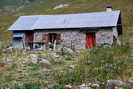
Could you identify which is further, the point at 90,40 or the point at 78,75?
the point at 90,40

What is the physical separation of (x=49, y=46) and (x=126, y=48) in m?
17.4

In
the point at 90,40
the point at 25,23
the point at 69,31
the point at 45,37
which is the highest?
the point at 25,23

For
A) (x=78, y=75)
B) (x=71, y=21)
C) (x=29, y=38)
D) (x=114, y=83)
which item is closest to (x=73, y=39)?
(x=71, y=21)

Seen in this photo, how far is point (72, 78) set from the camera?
425 inches

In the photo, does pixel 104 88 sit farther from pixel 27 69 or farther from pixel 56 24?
pixel 56 24

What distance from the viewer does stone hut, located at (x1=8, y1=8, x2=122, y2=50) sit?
101 ft

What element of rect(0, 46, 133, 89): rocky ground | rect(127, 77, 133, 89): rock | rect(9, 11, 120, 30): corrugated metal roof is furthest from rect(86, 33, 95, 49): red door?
rect(127, 77, 133, 89): rock

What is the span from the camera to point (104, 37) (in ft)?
101

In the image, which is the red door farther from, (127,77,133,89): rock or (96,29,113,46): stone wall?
(127,77,133,89): rock

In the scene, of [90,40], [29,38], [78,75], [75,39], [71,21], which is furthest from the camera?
[29,38]

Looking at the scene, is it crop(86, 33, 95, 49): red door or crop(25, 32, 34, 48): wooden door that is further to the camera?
crop(25, 32, 34, 48): wooden door

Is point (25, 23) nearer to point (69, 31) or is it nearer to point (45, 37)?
point (45, 37)

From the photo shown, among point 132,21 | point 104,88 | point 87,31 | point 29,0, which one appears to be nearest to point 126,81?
point 104,88

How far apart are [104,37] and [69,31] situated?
429cm
